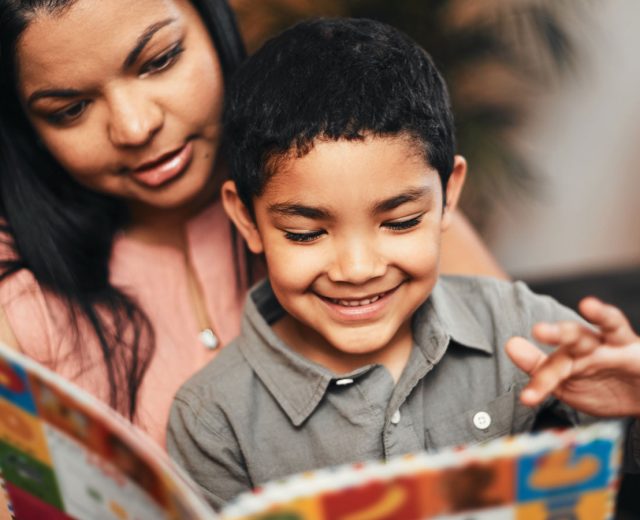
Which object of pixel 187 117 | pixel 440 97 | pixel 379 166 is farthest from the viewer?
pixel 187 117

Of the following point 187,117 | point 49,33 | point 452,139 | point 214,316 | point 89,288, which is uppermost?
→ point 49,33

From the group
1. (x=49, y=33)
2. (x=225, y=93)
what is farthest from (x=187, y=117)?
(x=49, y=33)

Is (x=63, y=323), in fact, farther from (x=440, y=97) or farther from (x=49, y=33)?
(x=440, y=97)

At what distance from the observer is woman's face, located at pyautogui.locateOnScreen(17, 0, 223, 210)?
106 cm

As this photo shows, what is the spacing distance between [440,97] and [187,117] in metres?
0.37

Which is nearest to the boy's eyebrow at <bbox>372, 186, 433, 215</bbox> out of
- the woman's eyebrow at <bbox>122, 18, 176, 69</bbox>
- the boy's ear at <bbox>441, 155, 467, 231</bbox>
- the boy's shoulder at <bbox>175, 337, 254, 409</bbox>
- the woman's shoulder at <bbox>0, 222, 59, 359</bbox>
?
the boy's ear at <bbox>441, 155, 467, 231</bbox>

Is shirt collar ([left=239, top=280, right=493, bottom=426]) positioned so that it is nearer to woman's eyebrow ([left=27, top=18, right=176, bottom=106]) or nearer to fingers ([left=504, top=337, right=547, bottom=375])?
fingers ([left=504, top=337, right=547, bottom=375])

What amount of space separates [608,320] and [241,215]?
1.65ft

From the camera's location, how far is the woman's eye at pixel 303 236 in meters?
0.94

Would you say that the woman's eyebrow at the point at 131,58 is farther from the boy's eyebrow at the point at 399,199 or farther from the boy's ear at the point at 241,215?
the boy's eyebrow at the point at 399,199

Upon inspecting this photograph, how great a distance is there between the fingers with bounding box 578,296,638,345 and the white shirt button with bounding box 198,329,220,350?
0.65m

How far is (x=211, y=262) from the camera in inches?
51.7

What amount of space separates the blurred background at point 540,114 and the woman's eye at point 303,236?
3.20 ft

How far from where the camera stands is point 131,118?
1089 millimetres
